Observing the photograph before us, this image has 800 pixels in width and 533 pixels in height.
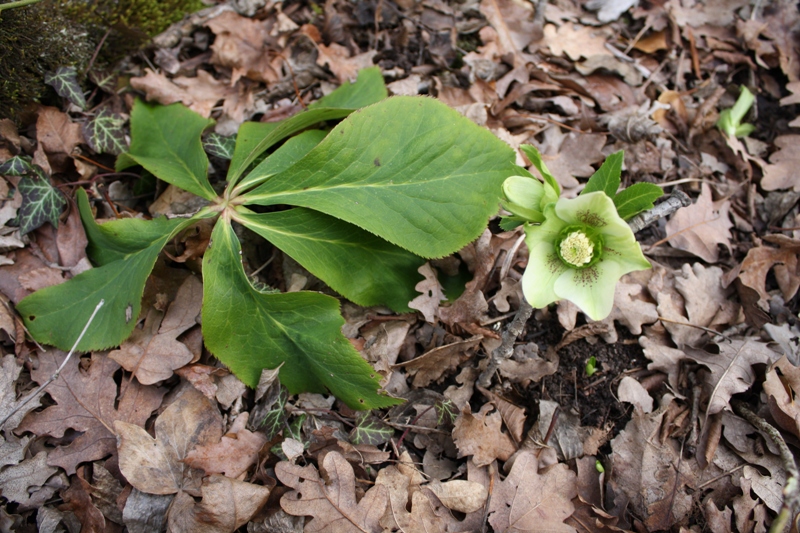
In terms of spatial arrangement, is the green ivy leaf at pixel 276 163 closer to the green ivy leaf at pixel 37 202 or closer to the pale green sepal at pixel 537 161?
the green ivy leaf at pixel 37 202

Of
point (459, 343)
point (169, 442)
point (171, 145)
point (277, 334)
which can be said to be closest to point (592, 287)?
point (459, 343)

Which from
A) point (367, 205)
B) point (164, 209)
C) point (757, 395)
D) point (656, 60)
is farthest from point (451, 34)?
point (757, 395)

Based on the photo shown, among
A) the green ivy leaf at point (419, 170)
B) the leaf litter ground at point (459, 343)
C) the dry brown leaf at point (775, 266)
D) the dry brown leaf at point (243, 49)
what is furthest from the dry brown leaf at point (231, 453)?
the dry brown leaf at point (775, 266)

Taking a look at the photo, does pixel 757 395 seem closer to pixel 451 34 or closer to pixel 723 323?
pixel 723 323

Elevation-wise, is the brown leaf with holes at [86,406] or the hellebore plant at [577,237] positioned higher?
the hellebore plant at [577,237]

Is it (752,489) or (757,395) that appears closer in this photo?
(752,489)

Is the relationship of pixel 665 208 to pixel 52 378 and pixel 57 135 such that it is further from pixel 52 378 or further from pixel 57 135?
pixel 57 135
